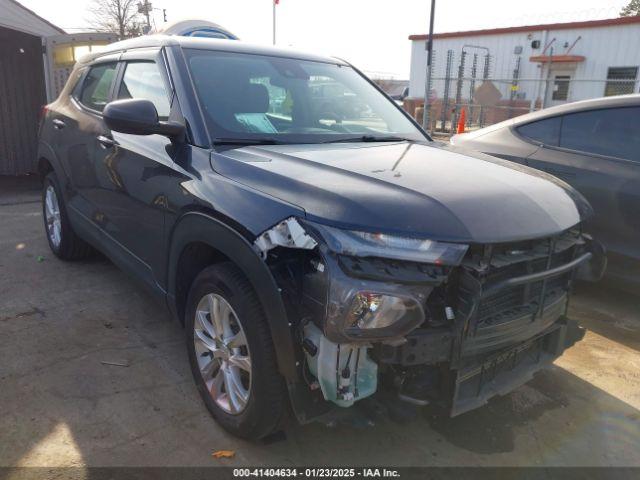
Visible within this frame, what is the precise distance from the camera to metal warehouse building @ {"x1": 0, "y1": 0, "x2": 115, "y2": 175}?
877 centimetres

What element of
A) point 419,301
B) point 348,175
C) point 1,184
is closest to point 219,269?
point 348,175

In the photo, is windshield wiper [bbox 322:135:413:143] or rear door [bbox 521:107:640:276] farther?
rear door [bbox 521:107:640:276]

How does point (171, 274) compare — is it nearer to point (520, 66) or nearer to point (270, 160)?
point (270, 160)

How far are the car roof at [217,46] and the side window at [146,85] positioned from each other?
146 mm

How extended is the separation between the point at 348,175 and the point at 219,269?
2.38 feet

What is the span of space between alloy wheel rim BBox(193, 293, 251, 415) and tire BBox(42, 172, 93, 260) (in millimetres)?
2595

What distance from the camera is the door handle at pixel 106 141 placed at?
140 inches

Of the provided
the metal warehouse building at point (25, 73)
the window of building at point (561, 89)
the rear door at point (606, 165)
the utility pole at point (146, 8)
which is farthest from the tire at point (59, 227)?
the utility pole at point (146, 8)

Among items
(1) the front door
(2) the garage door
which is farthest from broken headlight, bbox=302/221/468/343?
(2) the garage door

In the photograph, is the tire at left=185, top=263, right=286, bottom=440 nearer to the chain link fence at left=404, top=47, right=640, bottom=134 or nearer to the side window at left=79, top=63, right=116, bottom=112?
the side window at left=79, top=63, right=116, bottom=112

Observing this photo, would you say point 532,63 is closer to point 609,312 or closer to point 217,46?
point 609,312

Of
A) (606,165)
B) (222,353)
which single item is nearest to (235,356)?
(222,353)

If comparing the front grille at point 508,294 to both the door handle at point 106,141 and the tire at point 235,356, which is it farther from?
the door handle at point 106,141

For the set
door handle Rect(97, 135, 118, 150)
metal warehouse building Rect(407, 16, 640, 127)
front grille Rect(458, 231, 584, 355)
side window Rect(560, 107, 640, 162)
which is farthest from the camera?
metal warehouse building Rect(407, 16, 640, 127)
